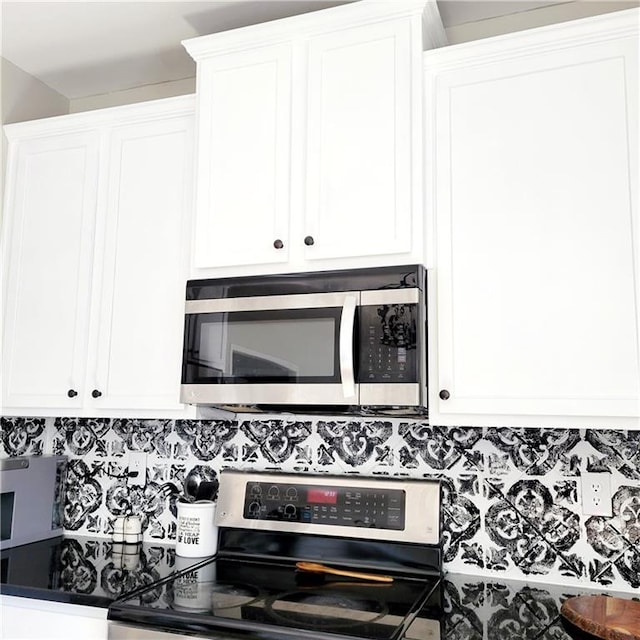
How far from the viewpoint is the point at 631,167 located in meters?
1.56

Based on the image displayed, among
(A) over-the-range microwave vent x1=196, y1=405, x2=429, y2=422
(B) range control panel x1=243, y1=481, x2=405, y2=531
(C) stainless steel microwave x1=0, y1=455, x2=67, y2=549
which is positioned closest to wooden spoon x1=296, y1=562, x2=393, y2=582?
(B) range control panel x1=243, y1=481, x2=405, y2=531

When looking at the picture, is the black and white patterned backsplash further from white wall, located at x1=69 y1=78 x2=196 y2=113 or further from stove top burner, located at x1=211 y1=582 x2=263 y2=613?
white wall, located at x1=69 y1=78 x2=196 y2=113

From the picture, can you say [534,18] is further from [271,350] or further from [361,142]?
[271,350]

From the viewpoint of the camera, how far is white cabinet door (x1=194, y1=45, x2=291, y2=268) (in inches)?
72.4

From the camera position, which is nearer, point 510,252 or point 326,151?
point 510,252

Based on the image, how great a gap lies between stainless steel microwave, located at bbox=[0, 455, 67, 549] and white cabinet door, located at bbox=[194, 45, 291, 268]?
3.32ft

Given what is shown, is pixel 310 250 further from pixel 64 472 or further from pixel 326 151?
pixel 64 472

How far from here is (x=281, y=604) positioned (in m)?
1.56

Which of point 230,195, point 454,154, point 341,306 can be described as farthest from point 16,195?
point 454,154

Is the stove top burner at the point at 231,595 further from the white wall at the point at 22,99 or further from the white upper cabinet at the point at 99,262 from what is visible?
the white wall at the point at 22,99

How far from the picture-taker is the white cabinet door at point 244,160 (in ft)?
6.04

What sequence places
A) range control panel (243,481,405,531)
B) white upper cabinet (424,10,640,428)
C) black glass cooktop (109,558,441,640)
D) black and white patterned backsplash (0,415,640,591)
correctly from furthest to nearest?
range control panel (243,481,405,531)
black and white patterned backsplash (0,415,640,591)
white upper cabinet (424,10,640,428)
black glass cooktop (109,558,441,640)

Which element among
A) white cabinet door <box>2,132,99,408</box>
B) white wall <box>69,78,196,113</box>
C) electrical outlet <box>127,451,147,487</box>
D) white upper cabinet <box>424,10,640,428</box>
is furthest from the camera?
white wall <box>69,78,196,113</box>

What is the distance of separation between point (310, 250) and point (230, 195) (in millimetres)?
317
